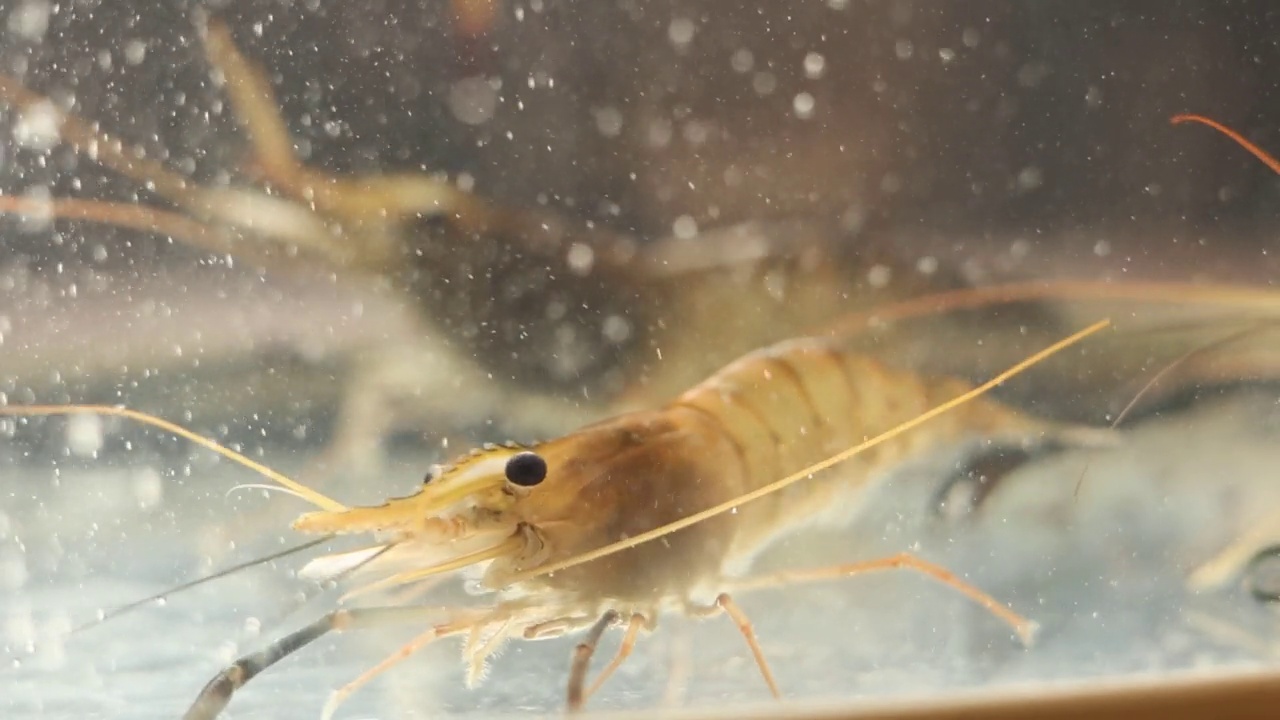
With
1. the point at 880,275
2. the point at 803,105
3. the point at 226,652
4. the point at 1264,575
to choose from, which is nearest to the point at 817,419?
the point at 880,275

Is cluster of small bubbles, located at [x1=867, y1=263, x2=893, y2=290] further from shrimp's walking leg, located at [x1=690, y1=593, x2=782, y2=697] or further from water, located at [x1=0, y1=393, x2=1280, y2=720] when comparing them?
shrimp's walking leg, located at [x1=690, y1=593, x2=782, y2=697]

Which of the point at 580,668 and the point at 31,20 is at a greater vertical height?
the point at 31,20

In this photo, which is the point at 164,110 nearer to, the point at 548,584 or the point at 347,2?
the point at 347,2

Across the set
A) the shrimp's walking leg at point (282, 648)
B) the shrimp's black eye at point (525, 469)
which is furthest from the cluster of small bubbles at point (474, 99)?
the shrimp's walking leg at point (282, 648)

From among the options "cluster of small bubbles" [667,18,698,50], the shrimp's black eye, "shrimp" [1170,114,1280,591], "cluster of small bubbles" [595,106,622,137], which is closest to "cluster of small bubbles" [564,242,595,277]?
"cluster of small bubbles" [595,106,622,137]

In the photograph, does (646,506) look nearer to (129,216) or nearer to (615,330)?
(615,330)

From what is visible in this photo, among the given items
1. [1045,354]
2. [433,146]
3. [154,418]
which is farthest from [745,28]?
[154,418]
